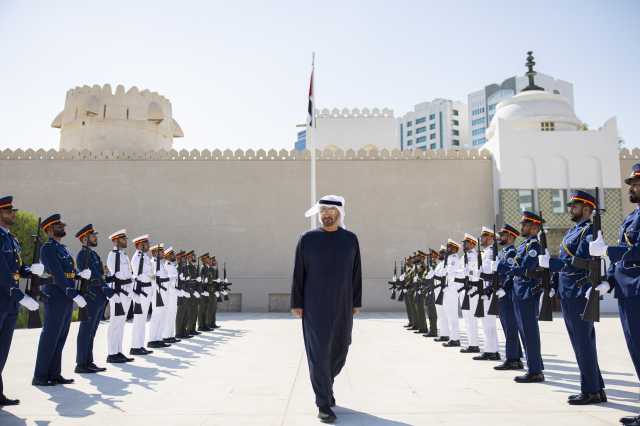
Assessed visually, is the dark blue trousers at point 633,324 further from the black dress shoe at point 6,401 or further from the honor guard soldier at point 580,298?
the black dress shoe at point 6,401

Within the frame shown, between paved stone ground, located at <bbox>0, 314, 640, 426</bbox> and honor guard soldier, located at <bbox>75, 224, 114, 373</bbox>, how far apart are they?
231mm

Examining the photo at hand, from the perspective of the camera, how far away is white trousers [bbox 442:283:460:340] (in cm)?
950

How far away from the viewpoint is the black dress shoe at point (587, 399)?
15.3 ft

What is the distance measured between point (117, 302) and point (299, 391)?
3.70 metres

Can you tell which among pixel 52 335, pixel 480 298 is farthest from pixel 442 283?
pixel 52 335

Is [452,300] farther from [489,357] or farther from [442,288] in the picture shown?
[489,357]

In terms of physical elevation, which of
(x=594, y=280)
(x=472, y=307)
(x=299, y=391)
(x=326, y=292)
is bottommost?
(x=299, y=391)

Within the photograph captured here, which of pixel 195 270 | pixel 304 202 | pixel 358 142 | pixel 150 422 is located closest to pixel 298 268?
pixel 150 422

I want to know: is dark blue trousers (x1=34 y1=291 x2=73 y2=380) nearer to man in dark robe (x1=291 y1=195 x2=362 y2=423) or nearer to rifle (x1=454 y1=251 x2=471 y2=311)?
man in dark robe (x1=291 y1=195 x2=362 y2=423)

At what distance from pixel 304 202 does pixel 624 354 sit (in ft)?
47.4

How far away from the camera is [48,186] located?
2169 cm

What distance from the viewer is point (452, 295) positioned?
9758 mm

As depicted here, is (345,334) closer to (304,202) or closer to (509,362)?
(509,362)

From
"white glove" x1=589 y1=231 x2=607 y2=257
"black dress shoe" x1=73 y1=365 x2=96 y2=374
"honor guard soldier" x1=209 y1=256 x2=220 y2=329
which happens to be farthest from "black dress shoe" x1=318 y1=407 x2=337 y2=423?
"honor guard soldier" x1=209 y1=256 x2=220 y2=329
